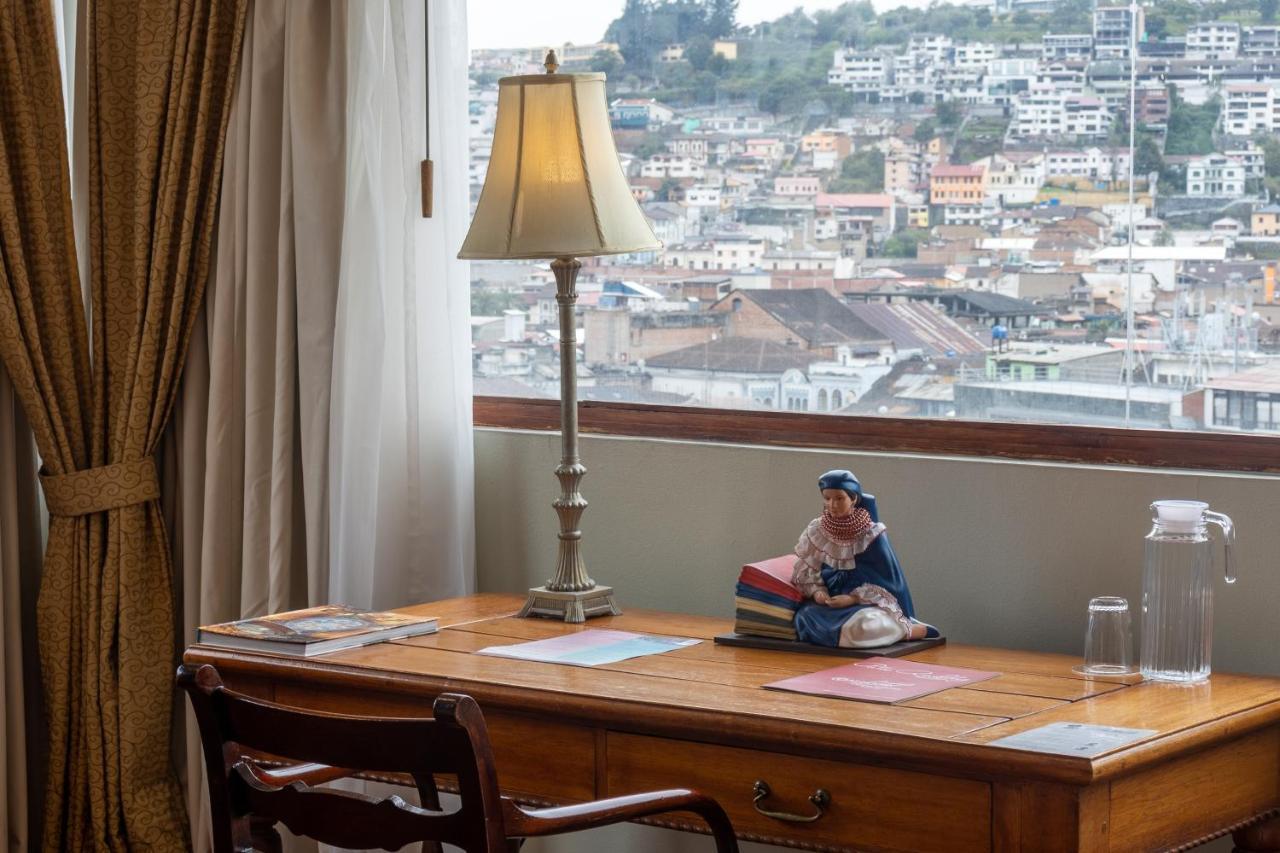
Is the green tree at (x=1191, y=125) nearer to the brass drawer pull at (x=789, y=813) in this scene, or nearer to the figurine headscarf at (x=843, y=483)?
the figurine headscarf at (x=843, y=483)

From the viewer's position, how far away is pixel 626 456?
2832 millimetres

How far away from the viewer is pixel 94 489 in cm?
311

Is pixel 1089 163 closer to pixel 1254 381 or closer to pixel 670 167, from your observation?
pixel 1254 381

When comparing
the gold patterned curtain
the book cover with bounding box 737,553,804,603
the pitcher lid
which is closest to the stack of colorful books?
the book cover with bounding box 737,553,804,603

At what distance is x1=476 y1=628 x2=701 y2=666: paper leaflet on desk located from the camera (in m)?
2.25

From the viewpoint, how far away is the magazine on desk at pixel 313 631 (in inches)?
92.0

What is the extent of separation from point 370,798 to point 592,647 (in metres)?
0.52

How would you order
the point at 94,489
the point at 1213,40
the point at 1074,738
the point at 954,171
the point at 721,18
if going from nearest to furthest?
the point at 1074,738
the point at 1213,40
the point at 954,171
the point at 721,18
the point at 94,489

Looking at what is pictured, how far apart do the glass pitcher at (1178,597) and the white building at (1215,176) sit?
0.51 metres

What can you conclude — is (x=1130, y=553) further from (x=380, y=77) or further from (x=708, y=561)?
(x=380, y=77)

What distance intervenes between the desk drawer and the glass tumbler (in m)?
0.42

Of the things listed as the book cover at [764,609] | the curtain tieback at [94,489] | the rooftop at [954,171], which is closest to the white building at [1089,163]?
the rooftop at [954,171]

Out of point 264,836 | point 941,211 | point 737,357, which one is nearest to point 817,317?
point 737,357

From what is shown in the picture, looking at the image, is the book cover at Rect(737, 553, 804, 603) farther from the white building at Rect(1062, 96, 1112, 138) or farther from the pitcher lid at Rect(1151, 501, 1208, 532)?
the white building at Rect(1062, 96, 1112, 138)
